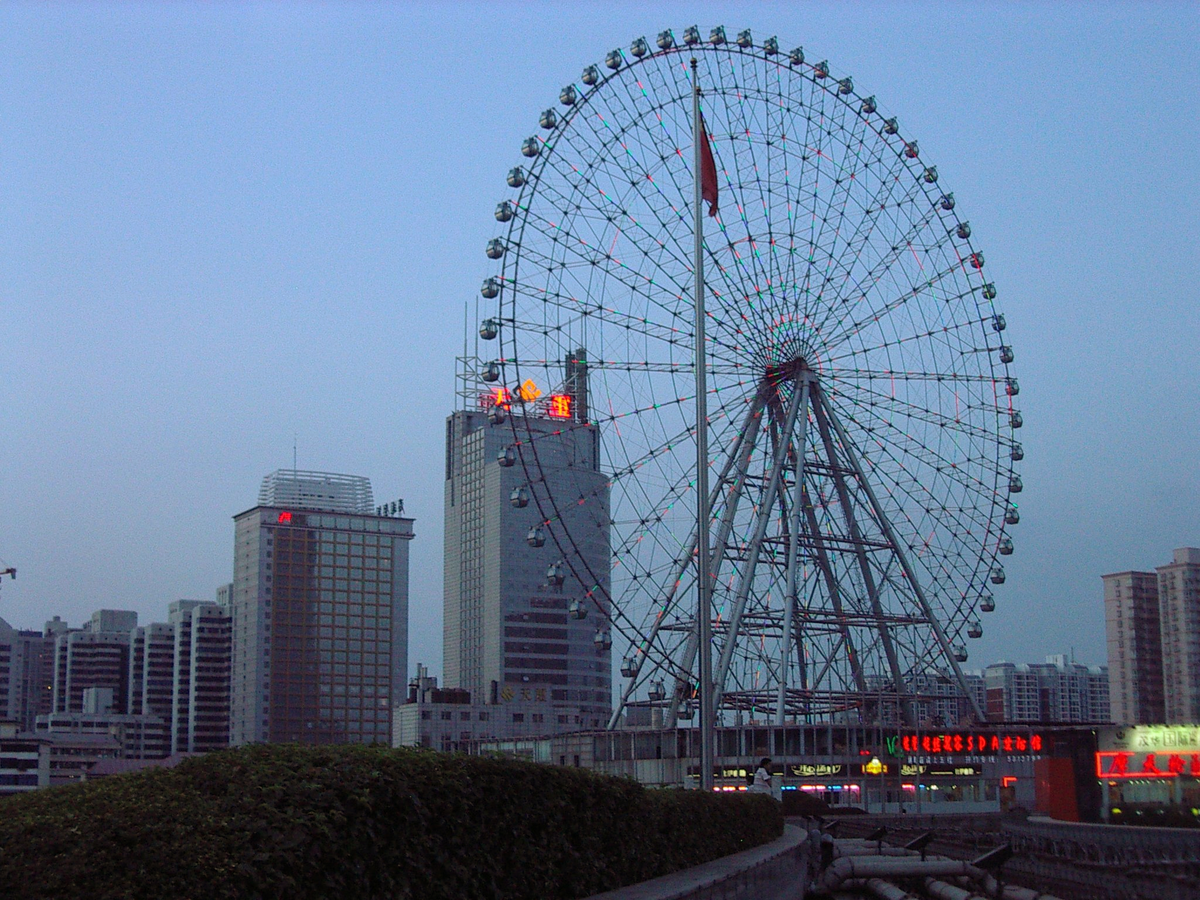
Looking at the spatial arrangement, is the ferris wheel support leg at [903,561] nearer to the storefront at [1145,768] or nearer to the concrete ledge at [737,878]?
the storefront at [1145,768]

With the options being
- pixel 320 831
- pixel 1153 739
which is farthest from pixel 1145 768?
pixel 320 831

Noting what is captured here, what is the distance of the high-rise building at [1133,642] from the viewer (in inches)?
6255

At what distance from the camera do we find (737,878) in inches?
623

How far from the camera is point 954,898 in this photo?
68.8ft

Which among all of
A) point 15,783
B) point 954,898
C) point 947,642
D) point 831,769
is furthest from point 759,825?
point 15,783

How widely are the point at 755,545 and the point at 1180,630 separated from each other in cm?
11827

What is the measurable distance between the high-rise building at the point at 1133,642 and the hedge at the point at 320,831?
157m

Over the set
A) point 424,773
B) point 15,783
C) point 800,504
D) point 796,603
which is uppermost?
point 800,504

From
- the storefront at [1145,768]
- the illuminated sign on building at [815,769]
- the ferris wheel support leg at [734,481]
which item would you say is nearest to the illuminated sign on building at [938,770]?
the illuminated sign on building at [815,769]

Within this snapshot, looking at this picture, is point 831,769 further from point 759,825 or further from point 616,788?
point 616,788

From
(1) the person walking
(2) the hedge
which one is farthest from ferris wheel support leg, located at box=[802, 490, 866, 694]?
(2) the hedge

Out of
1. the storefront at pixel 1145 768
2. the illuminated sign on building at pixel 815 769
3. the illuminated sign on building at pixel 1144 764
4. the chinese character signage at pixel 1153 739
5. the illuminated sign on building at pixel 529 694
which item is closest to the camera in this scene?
the storefront at pixel 1145 768

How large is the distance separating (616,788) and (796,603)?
38429 mm

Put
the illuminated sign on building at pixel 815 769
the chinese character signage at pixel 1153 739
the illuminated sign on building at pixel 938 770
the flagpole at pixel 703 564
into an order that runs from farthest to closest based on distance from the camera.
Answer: the illuminated sign on building at pixel 938 770 → the illuminated sign on building at pixel 815 769 → the chinese character signage at pixel 1153 739 → the flagpole at pixel 703 564
